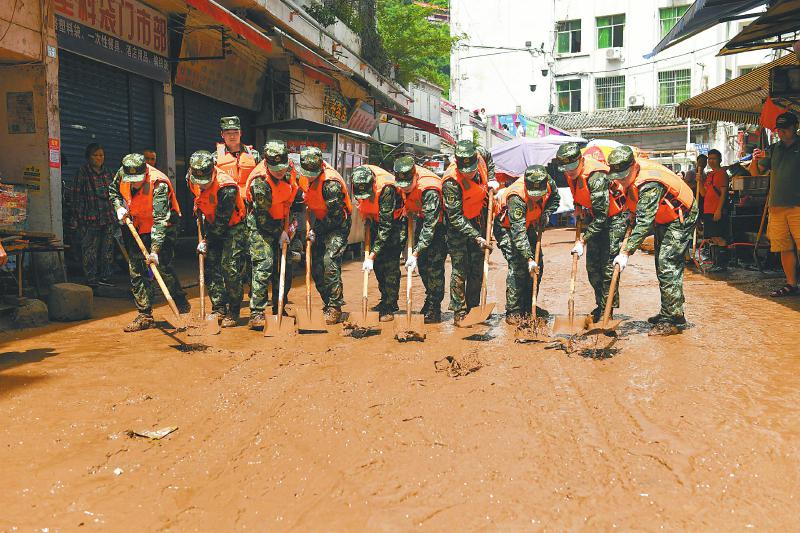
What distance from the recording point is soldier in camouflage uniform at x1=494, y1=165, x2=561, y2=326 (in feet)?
20.9

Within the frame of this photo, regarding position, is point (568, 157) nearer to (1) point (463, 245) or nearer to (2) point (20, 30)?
(1) point (463, 245)

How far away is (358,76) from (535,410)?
47.1 feet

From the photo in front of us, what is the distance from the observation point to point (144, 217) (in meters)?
6.71

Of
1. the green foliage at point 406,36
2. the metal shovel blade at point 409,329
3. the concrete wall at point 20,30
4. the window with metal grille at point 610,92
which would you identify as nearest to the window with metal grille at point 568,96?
the window with metal grille at point 610,92

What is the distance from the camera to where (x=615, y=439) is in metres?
3.66

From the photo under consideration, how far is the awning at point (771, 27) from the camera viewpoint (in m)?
7.34

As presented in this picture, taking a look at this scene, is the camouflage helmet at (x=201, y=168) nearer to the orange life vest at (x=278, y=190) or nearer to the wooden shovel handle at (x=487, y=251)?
the orange life vest at (x=278, y=190)

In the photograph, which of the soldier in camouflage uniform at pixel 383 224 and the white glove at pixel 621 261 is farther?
the soldier in camouflage uniform at pixel 383 224

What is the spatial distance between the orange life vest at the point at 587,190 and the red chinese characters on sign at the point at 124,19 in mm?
6058

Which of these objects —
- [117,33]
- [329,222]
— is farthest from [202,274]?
[117,33]

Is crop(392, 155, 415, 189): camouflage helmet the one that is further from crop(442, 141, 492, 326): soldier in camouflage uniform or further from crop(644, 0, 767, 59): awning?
crop(644, 0, 767, 59): awning

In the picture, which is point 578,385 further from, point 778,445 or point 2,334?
point 2,334

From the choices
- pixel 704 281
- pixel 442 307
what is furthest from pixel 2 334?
pixel 704 281

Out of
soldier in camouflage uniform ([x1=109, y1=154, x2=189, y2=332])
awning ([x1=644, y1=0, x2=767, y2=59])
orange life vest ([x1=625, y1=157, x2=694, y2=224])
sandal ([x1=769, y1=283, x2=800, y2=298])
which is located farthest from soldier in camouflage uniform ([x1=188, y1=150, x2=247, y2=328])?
sandal ([x1=769, y1=283, x2=800, y2=298])
